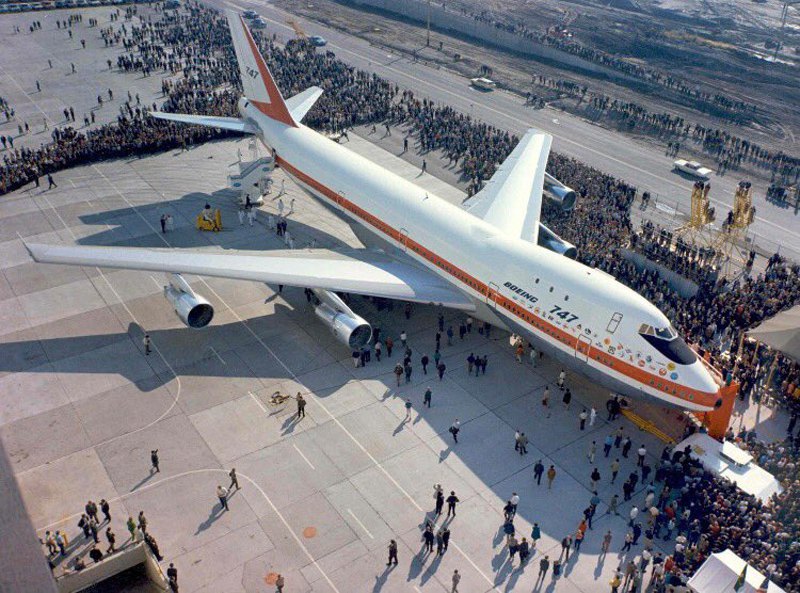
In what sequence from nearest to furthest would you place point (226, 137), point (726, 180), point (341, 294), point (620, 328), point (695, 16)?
point (620, 328), point (341, 294), point (726, 180), point (226, 137), point (695, 16)

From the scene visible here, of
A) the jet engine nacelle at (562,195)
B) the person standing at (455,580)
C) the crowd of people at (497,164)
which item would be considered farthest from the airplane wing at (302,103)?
the person standing at (455,580)

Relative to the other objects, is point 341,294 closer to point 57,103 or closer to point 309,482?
point 309,482

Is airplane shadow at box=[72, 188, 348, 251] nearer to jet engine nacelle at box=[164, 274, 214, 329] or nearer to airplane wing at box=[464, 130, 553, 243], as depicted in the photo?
jet engine nacelle at box=[164, 274, 214, 329]

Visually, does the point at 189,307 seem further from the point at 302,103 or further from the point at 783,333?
the point at 783,333

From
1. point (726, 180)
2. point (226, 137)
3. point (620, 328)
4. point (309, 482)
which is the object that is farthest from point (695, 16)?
point (309, 482)

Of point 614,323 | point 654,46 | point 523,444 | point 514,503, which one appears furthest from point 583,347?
point 654,46

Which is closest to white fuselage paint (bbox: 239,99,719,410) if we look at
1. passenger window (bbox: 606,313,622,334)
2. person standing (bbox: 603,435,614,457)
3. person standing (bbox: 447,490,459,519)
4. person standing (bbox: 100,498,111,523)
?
passenger window (bbox: 606,313,622,334)
